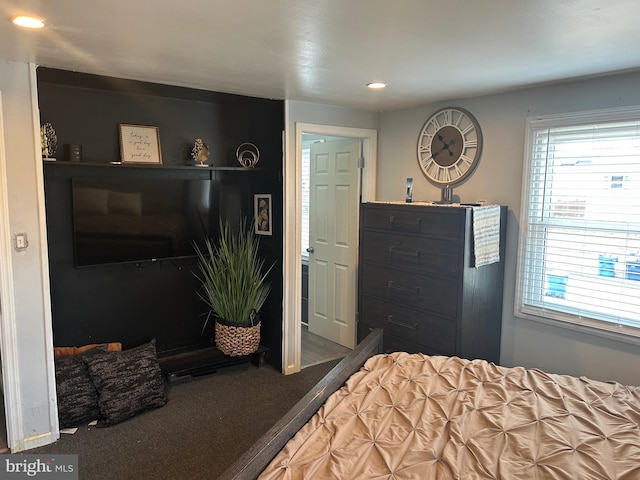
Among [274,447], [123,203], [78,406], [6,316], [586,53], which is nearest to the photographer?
[274,447]

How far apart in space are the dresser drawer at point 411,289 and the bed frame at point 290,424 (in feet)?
2.92

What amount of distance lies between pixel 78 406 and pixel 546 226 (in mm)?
3273

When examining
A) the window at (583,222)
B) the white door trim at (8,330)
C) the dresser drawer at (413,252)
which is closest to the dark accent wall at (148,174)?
the white door trim at (8,330)

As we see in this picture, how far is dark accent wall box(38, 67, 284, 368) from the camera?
3285 mm

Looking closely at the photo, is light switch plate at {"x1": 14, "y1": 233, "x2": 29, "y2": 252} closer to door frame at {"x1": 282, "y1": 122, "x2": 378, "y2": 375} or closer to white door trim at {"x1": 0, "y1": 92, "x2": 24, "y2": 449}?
white door trim at {"x1": 0, "y1": 92, "x2": 24, "y2": 449}

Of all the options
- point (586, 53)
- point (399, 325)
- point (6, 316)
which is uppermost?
point (586, 53)

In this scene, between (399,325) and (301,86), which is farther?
(399,325)

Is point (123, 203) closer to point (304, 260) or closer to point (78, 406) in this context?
point (78, 406)

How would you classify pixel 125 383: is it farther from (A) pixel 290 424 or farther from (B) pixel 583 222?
(B) pixel 583 222

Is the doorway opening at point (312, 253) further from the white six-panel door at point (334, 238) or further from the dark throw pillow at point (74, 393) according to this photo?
the dark throw pillow at point (74, 393)

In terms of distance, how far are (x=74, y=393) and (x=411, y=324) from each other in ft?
7.56

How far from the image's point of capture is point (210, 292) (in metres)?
3.83

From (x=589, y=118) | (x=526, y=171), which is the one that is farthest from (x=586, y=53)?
(x=526, y=171)

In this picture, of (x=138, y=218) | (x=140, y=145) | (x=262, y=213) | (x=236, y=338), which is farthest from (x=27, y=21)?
(x=236, y=338)
